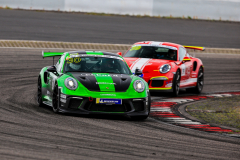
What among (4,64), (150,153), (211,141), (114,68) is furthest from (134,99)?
(4,64)

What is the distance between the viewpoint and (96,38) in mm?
20750

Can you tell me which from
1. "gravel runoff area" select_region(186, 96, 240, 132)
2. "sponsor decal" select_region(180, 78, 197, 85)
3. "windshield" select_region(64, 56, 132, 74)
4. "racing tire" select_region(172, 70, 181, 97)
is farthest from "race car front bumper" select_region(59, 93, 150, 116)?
→ "sponsor decal" select_region(180, 78, 197, 85)

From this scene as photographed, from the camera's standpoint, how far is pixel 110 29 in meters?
23.5

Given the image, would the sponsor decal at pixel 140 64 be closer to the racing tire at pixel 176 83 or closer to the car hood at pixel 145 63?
the car hood at pixel 145 63

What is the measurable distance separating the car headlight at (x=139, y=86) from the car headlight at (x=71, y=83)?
3.20 feet

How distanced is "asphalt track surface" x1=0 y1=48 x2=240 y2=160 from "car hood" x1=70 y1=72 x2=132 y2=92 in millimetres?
484

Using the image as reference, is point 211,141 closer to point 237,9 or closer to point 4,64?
point 4,64

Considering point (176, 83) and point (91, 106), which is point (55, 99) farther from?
point (176, 83)

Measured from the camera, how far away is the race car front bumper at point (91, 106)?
7.91 m

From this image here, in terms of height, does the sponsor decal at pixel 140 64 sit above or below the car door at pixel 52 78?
below

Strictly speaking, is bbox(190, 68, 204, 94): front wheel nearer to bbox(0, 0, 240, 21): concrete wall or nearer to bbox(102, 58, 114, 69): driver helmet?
bbox(102, 58, 114, 69): driver helmet

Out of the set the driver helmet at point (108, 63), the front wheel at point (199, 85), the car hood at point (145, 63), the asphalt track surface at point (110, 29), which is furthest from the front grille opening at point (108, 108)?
the asphalt track surface at point (110, 29)

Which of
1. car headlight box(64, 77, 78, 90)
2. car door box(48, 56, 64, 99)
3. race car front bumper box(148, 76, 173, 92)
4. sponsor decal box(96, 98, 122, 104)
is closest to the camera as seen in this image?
sponsor decal box(96, 98, 122, 104)

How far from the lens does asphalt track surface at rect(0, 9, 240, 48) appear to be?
2038cm
